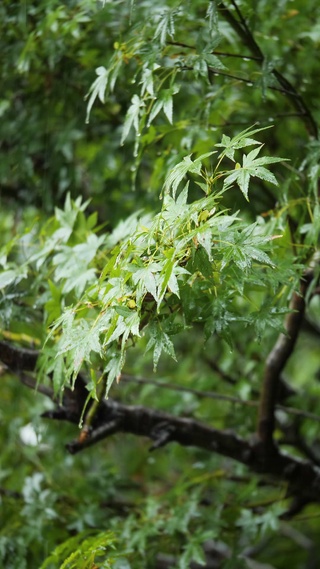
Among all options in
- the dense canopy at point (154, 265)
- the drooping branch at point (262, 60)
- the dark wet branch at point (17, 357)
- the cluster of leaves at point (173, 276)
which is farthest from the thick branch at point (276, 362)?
the dark wet branch at point (17, 357)

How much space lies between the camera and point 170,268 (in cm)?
87

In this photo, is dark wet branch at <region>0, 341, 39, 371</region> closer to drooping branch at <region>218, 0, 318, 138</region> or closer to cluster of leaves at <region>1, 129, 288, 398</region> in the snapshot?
cluster of leaves at <region>1, 129, 288, 398</region>

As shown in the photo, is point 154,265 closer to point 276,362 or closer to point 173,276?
point 173,276

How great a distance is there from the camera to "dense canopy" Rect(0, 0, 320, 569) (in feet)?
3.28

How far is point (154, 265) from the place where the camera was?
0.91m

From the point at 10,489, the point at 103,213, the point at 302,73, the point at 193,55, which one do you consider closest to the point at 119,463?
the point at 10,489

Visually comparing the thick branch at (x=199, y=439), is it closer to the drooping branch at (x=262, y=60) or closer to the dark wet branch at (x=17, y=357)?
the dark wet branch at (x=17, y=357)

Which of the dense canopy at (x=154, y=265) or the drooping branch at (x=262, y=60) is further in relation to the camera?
the drooping branch at (x=262, y=60)

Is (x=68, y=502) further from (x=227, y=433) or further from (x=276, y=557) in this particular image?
(x=276, y=557)

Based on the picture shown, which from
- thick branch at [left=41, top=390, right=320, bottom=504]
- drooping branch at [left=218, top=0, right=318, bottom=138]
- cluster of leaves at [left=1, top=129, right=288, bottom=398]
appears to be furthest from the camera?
thick branch at [left=41, top=390, right=320, bottom=504]

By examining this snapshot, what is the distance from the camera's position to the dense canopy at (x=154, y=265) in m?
1.00

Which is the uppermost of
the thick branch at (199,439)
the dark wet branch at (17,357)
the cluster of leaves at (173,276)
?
the cluster of leaves at (173,276)

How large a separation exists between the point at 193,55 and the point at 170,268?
535mm

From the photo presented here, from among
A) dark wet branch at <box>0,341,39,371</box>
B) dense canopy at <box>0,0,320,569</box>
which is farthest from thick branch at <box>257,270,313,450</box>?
dark wet branch at <box>0,341,39,371</box>
